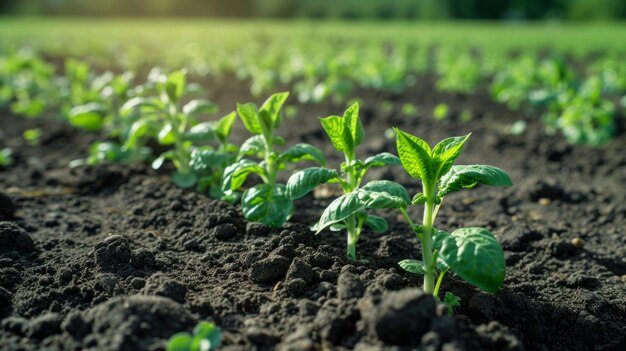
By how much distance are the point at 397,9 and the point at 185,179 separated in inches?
2091

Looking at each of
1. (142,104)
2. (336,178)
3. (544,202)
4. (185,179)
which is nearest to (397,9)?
(544,202)

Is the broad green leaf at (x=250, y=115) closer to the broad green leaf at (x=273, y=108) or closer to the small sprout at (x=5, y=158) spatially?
the broad green leaf at (x=273, y=108)

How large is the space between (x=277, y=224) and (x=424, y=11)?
5249 cm

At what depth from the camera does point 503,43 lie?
18.8 metres

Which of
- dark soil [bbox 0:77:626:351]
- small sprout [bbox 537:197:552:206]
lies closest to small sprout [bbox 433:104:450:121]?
dark soil [bbox 0:77:626:351]

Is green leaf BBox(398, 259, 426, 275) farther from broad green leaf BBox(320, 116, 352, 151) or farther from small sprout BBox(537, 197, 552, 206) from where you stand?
small sprout BBox(537, 197, 552, 206)

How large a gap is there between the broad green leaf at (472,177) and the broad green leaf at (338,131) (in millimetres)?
528

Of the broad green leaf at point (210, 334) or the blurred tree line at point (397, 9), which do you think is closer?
the broad green leaf at point (210, 334)

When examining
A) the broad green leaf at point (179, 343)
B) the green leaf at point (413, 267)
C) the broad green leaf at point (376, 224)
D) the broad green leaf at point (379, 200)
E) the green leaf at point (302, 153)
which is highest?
the green leaf at point (302, 153)

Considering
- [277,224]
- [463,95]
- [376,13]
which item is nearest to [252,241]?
[277,224]

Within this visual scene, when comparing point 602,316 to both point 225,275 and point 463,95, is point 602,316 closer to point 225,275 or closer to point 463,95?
point 225,275

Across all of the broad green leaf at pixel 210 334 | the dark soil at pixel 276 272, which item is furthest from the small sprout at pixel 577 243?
the broad green leaf at pixel 210 334

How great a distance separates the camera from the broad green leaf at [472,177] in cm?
223

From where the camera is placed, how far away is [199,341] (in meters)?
1.84
